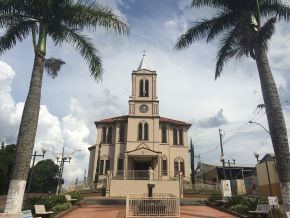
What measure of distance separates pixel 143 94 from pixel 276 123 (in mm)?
27136

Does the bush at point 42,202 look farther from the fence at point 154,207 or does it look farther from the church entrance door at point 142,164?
the church entrance door at point 142,164

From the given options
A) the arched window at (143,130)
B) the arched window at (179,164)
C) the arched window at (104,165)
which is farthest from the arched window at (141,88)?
the arched window at (179,164)

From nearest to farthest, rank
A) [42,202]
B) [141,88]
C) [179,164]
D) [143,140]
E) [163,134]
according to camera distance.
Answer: [42,202] < [143,140] < [179,164] < [163,134] < [141,88]

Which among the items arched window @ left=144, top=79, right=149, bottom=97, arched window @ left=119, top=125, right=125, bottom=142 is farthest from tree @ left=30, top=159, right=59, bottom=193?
arched window @ left=144, top=79, right=149, bottom=97

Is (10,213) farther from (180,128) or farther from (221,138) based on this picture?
(180,128)

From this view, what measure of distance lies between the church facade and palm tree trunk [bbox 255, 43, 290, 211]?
22699mm

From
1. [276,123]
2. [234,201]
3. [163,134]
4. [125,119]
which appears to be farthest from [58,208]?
[163,134]

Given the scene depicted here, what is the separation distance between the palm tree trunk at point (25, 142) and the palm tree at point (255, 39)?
8.04 metres

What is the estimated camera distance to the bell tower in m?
37.6

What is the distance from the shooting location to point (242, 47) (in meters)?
15.4

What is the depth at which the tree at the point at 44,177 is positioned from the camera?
6121cm

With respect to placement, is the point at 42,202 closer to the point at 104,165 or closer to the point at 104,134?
the point at 104,165

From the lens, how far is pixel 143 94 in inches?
1517

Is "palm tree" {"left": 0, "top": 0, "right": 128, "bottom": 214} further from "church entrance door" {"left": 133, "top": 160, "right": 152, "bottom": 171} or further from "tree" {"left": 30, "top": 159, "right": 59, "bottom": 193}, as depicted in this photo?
"tree" {"left": 30, "top": 159, "right": 59, "bottom": 193}
